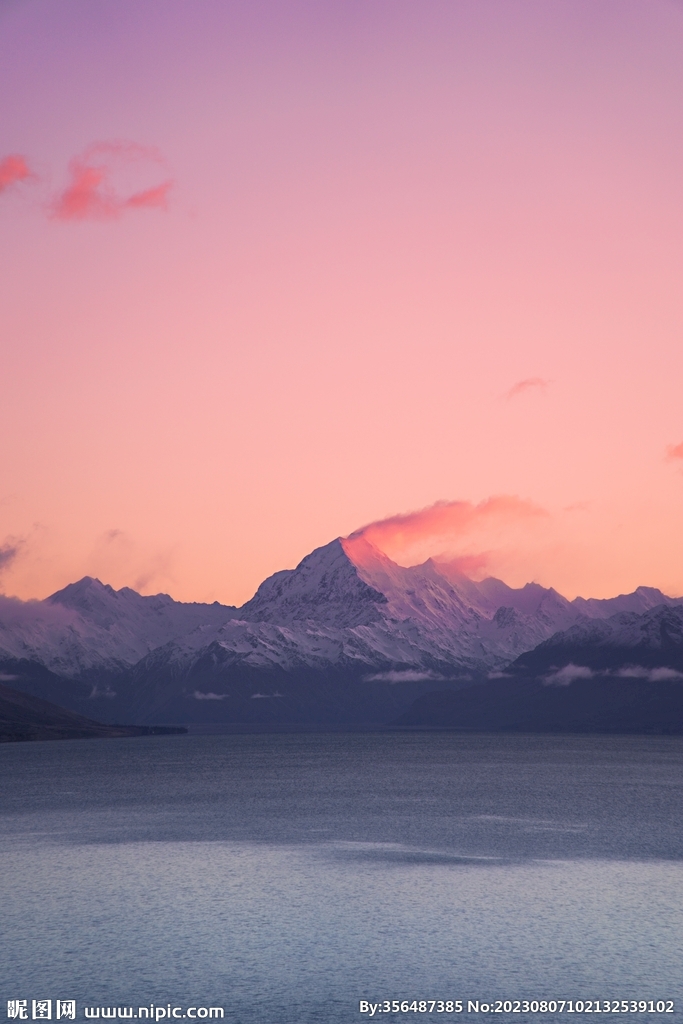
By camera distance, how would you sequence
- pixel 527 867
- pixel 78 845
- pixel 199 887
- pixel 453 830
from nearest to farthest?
pixel 199 887 < pixel 527 867 < pixel 78 845 < pixel 453 830

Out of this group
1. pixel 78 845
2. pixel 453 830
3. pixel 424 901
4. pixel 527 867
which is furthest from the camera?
pixel 453 830

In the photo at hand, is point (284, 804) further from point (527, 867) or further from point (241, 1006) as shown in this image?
point (241, 1006)

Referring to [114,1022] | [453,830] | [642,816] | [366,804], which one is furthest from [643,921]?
[366,804]

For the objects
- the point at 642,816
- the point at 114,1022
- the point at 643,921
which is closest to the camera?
the point at 114,1022

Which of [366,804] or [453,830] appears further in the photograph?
[366,804]

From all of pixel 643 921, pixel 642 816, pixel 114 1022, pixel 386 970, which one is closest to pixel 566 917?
pixel 643 921

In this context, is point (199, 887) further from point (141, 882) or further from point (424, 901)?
point (424, 901)

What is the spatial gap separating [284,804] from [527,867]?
77.8 meters

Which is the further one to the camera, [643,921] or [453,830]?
[453,830]

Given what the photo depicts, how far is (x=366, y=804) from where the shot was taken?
557 ft

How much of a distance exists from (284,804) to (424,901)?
91.7 metres

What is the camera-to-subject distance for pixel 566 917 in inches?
2982

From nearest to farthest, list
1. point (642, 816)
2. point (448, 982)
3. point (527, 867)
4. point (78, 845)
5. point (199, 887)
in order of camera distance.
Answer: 1. point (448, 982)
2. point (199, 887)
3. point (527, 867)
4. point (78, 845)
5. point (642, 816)

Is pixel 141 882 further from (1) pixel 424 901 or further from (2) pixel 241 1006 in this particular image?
(2) pixel 241 1006
